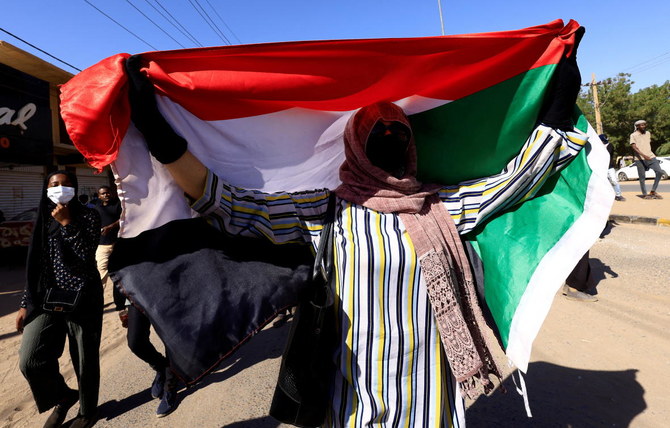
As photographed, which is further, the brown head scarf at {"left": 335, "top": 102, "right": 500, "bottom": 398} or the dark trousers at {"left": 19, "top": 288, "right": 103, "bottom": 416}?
the dark trousers at {"left": 19, "top": 288, "right": 103, "bottom": 416}

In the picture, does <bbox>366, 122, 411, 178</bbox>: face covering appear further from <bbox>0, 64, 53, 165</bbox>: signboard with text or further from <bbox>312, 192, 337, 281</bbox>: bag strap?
<bbox>0, 64, 53, 165</bbox>: signboard with text

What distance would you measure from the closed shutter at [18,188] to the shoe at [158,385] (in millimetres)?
12057

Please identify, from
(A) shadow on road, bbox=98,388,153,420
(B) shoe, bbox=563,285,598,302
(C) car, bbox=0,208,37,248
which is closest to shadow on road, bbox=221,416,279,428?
(A) shadow on road, bbox=98,388,153,420

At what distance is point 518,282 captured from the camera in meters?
1.45

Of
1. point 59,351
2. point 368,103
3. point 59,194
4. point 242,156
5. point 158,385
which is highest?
point 368,103

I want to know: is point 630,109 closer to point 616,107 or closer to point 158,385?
point 616,107

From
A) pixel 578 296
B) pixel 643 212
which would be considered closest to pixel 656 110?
pixel 643 212

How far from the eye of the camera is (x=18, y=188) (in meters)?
12.6

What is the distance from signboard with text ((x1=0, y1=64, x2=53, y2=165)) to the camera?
31.6ft

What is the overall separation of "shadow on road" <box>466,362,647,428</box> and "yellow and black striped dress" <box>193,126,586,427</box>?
144 centimetres

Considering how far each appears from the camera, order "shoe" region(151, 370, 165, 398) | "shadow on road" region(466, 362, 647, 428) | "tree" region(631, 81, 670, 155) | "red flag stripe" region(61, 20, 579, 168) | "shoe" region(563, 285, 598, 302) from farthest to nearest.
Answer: "tree" region(631, 81, 670, 155) → "shoe" region(563, 285, 598, 302) → "shoe" region(151, 370, 165, 398) → "shadow on road" region(466, 362, 647, 428) → "red flag stripe" region(61, 20, 579, 168)

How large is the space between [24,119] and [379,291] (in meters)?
12.5

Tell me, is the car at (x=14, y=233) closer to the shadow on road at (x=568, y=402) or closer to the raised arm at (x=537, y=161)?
the shadow on road at (x=568, y=402)

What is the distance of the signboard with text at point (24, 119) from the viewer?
31.6 ft
